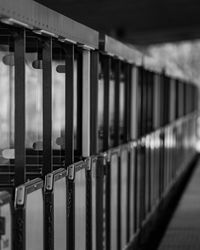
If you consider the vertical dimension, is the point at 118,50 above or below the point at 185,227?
above

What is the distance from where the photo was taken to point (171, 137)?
426 inches

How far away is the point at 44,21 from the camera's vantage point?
366cm

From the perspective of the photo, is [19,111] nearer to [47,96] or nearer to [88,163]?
[47,96]

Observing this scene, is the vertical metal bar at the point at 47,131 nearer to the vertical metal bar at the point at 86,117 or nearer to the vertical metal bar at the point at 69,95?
the vertical metal bar at the point at 69,95

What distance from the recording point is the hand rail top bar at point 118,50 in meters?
5.28

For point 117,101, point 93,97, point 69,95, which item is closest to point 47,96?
point 69,95

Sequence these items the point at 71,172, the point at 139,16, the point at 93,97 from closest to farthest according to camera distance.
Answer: the point at 71,172 → the point at 93,97 → the point at 139,16

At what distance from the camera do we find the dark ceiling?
21.2m

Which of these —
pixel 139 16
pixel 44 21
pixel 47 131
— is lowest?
pixel 47 131

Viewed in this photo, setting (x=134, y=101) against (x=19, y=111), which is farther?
(x=134, y=101)

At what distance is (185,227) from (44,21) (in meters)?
4.92

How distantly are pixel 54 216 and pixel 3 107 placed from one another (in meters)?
1.64

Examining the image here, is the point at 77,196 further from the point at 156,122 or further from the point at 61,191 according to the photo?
the point at 156,122

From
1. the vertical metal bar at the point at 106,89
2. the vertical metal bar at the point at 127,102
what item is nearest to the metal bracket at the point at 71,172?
the vertical metal bar at the point at 106,89
